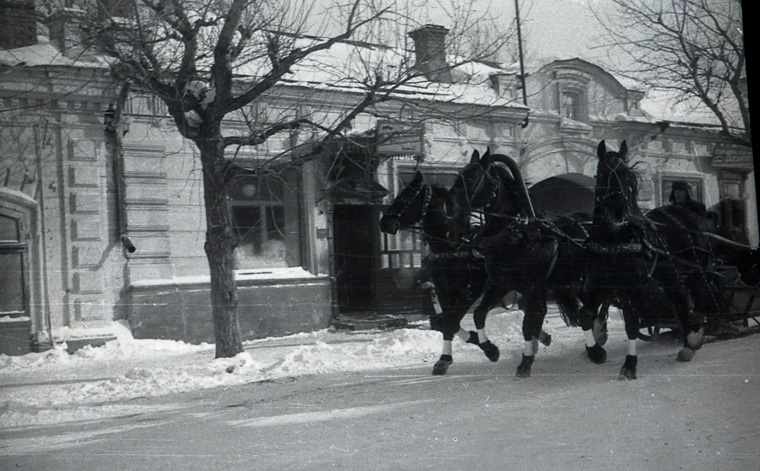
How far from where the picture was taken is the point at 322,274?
3.82m

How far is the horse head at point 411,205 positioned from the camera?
3.62 m

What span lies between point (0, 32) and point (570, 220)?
3025mm

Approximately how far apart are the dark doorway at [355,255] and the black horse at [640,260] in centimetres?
123

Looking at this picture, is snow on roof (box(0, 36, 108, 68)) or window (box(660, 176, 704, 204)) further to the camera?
window (box(660, 176, 704, 204))

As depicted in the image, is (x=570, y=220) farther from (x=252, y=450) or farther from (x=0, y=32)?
(x=0, y=32)

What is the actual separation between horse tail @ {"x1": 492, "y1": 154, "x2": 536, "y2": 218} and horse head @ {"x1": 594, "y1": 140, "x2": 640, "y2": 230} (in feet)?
1.23

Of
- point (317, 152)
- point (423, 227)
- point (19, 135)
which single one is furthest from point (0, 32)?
point (423, 227)

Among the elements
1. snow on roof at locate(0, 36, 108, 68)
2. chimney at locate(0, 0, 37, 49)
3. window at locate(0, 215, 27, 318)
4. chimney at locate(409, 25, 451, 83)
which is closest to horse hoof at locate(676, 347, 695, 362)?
chimney at locate(409, 25, 451, 83)

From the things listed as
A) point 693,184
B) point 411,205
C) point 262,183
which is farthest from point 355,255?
point 693,184

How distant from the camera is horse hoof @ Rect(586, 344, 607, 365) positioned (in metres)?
3.61

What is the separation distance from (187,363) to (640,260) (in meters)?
2.56

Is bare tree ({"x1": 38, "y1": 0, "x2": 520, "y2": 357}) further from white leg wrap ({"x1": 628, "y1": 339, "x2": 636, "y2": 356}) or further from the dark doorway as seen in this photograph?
white leg wrap ({"x1": 628, "y1": 339, "x2": 636, "y2": 356})

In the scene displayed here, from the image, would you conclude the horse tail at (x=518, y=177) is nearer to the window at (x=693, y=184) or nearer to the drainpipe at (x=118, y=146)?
the window at (x=693, y=184)

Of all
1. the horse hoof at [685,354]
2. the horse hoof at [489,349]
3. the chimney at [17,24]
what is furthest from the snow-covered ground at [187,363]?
the chimney at [17,24]
